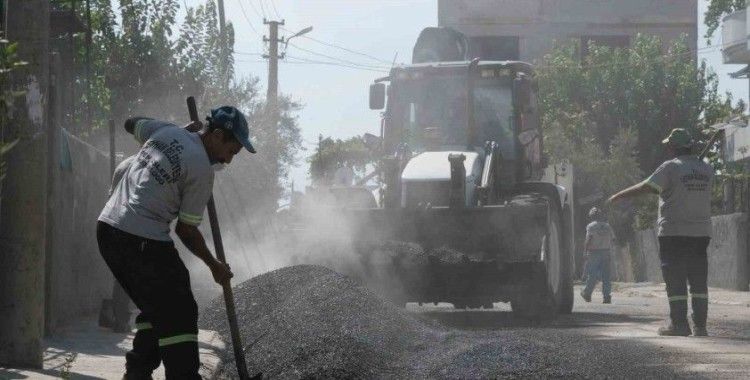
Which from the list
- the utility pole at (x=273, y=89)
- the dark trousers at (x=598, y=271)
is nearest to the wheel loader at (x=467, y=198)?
the dark trousers at (x=598, y=271)

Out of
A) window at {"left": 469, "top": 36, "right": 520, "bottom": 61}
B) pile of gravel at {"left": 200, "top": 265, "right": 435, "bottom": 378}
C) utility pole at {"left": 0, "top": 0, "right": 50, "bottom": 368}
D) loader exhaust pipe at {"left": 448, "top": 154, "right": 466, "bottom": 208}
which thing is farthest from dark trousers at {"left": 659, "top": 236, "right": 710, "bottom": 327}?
window at {"left": 469, "top": 36, "right": 520, "bottom": 61}

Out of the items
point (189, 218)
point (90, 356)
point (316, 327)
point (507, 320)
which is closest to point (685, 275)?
point (507, 320)

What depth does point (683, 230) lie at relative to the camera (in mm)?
12305

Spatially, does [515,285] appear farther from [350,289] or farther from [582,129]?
[582,129]

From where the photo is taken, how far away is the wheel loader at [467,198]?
558 inches

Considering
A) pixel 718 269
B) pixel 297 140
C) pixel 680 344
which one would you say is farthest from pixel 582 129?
pixel 680 344

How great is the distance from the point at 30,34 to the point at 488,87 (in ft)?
28.4

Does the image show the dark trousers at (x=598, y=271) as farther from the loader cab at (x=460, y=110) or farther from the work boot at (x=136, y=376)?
the work boot at (x=136, y=376)

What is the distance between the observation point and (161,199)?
6.81 metres

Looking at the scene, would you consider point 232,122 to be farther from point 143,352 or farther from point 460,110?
point 460,110

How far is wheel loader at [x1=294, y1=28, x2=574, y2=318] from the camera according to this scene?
14172 mm

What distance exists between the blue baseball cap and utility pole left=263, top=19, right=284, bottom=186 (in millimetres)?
31677

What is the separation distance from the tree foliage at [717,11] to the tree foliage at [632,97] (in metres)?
2.61

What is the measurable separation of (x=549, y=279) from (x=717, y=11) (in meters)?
40.6
